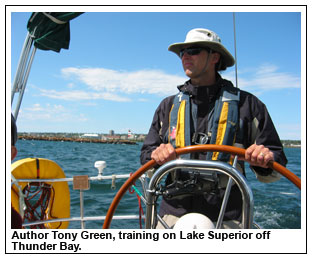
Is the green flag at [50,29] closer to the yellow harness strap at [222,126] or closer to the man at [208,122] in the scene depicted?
the man at [208,122]

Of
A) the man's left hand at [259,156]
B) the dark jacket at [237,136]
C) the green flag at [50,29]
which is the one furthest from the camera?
the green flag at [50,29]

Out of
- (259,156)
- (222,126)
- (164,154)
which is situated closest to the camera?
(259,156)

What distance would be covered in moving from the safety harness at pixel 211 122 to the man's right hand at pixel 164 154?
30 centimetres

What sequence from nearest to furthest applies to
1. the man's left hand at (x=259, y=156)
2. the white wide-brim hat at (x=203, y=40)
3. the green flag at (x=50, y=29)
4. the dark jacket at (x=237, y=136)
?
the man's left hand at (x=259, y=156) < the dark jacket at (x=237, y=136) < the white wide-brim hat at (x=203, y=40) < the green flag at (x=50, y=29)

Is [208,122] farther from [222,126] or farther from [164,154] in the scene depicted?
[164,154]

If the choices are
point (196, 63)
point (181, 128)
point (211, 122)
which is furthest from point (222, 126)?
point (196, 63)

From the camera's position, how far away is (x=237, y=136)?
1.58 m

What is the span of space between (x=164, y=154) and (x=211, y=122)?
476mm

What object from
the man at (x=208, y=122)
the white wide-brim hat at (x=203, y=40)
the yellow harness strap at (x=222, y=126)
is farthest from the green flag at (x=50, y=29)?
the yellow harness strap at (x=222, y=126)

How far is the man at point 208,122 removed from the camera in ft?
5.03

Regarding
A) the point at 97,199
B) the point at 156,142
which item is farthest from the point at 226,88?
the point at 97,199
